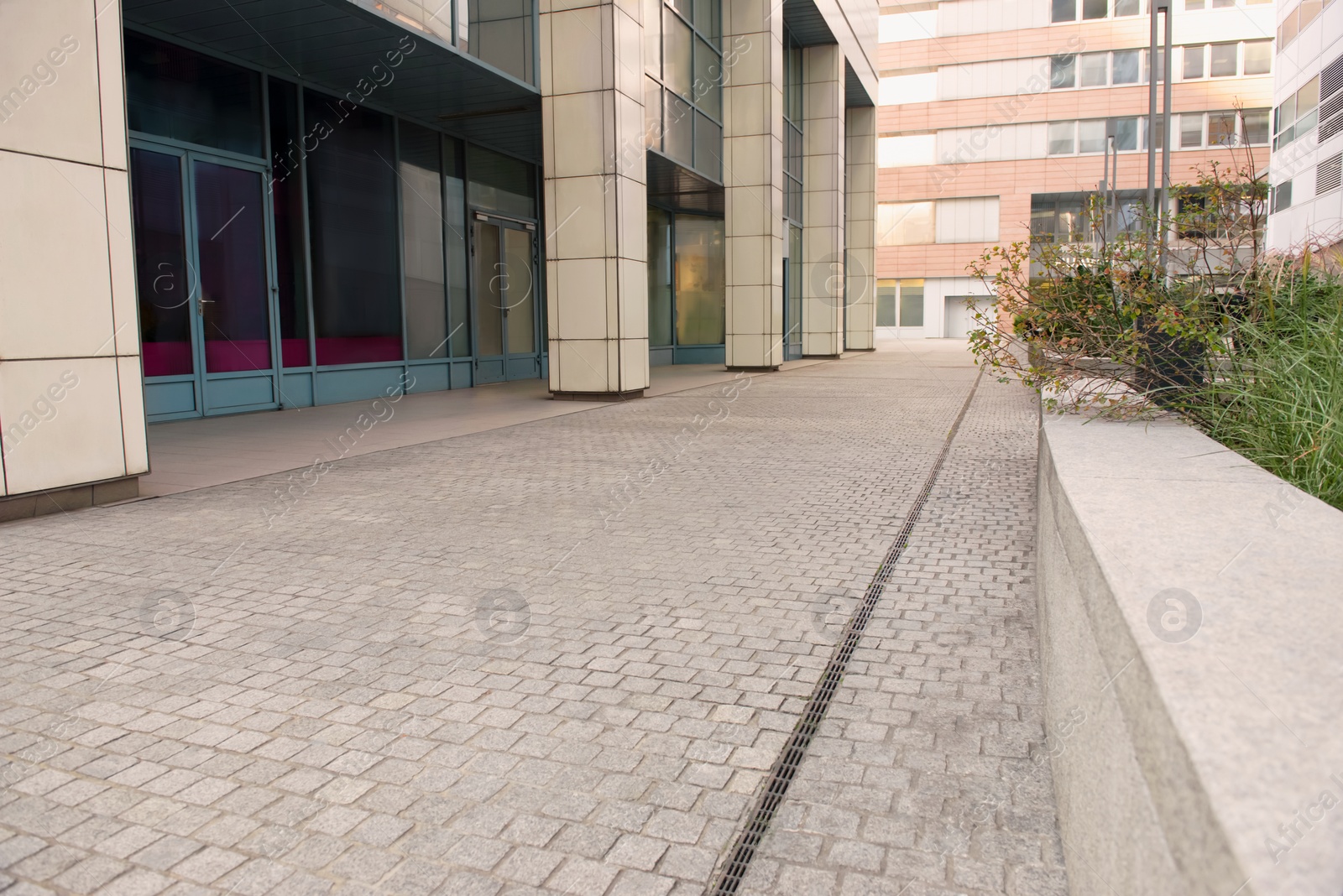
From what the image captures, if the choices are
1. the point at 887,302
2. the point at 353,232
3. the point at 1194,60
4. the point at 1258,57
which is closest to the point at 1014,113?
the point at 1194,60

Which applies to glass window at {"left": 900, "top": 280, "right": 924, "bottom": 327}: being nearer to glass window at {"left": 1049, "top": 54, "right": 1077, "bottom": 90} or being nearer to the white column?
glass window at {"left": 1049, "top": 54, "right": 1077, "bottom": 90}

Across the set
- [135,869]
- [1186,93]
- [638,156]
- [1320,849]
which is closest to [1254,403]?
[1320,849]

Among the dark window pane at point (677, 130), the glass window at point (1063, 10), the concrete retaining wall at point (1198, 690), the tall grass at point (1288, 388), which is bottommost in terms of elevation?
the concrete retaining wall at point (1198, 690)

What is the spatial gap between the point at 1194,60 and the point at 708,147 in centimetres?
4169

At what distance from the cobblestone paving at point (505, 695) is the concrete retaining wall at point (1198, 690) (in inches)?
21.5

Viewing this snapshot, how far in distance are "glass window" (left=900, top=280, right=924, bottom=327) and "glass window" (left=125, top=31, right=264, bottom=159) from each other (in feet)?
159

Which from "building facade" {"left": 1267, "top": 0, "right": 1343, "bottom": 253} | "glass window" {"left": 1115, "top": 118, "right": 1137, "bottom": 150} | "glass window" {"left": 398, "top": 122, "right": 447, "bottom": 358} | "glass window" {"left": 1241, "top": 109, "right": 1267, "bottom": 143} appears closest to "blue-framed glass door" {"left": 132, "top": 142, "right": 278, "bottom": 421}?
"glass window" {"left": 398, "top": 122, "right": 447, "bottom": 358}

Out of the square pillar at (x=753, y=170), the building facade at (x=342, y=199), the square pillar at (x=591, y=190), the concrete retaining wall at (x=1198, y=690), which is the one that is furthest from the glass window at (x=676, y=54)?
the concrete retaining wall at (x=1198, y=690)

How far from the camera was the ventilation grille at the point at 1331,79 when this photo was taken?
3806cm

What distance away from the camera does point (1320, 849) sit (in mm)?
1298

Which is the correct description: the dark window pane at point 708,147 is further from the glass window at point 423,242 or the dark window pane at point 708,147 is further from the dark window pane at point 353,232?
the dark window pane at point 353,232

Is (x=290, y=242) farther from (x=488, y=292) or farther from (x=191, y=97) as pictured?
(x=488, y=292)

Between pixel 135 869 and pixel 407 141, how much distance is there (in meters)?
16.2

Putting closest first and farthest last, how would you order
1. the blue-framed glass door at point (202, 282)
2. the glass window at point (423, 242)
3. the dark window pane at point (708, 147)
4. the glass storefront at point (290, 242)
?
the blue-framed glass door at point (202, 282)
the glass storefront at point (290, 242)
the glass window at point (423, 242)
the dark window pane at point (708, 147)
